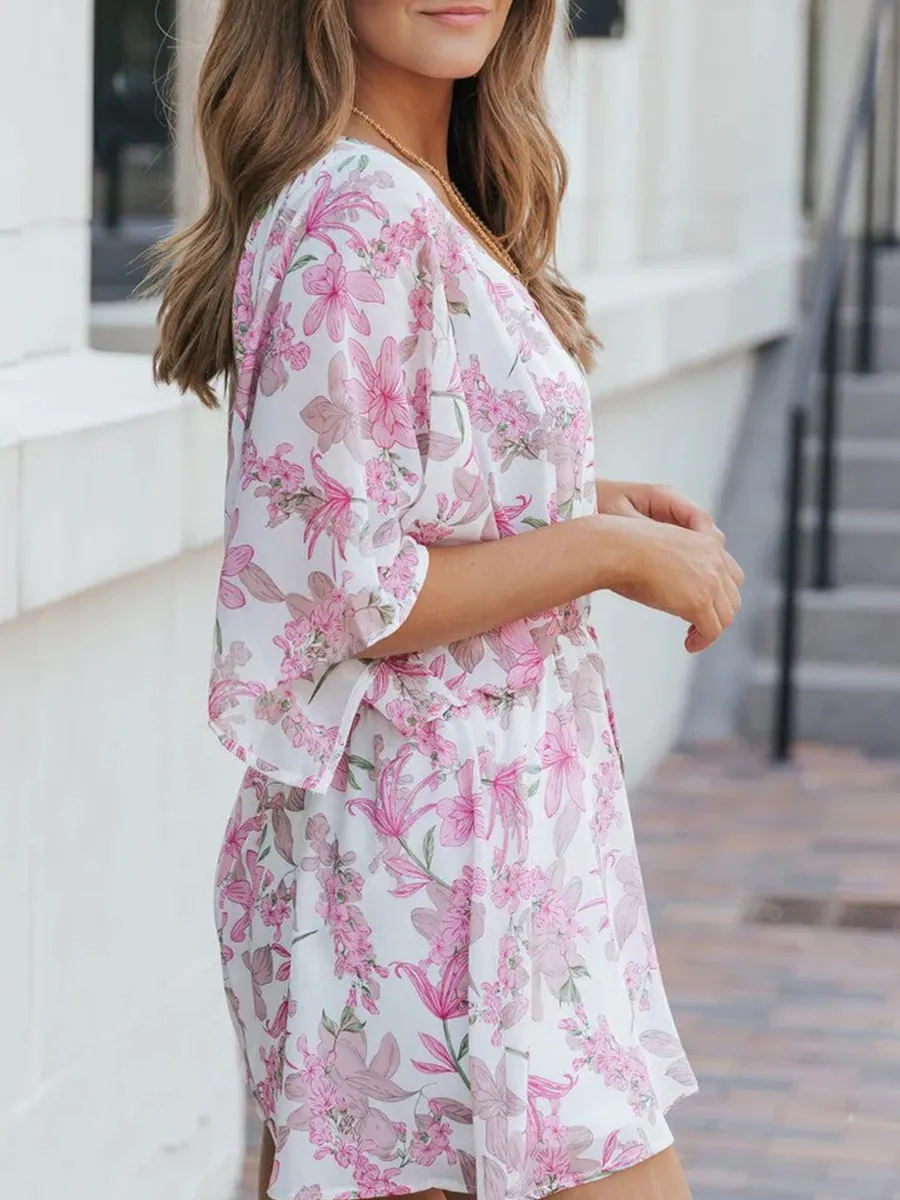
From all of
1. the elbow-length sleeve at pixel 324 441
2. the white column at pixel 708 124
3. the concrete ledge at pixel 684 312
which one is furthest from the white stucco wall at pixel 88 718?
the white column at pixel 708 124

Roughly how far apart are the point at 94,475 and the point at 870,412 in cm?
596

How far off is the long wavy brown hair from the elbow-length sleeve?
8 cm

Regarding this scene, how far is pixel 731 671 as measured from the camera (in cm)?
765

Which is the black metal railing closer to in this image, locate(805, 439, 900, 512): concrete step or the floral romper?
locate(805, 439, 900, 512): concrete step

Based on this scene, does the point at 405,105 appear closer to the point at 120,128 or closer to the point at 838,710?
the point at 838,710

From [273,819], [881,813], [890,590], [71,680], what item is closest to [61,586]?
[71,680]

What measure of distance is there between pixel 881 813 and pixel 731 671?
119cm

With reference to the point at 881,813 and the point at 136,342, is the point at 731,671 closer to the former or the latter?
the point at 881,813

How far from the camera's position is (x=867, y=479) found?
8.31m

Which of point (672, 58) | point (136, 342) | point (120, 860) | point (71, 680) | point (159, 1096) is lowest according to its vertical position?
point (159, 1096)

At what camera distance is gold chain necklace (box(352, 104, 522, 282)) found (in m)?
2.13

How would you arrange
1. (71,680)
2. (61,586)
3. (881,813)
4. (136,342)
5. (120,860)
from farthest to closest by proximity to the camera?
(881,813)
(136,342)
(120,860)
(71,680)
(61,586)

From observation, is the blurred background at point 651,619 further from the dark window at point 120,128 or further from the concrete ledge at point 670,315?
the dark window at point 120,128

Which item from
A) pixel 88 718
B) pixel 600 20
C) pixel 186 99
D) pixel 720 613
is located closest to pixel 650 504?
pixel 720 613
